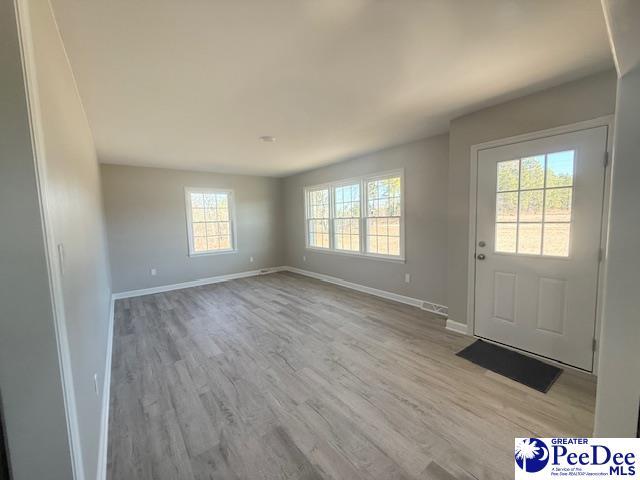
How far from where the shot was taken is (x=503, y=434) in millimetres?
1623

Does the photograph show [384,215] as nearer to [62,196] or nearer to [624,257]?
[624,257]

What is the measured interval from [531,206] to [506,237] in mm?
367

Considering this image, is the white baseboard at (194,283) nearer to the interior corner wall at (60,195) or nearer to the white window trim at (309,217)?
the white window trim at (309,217)

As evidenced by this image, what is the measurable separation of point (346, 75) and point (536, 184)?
81.3 inches

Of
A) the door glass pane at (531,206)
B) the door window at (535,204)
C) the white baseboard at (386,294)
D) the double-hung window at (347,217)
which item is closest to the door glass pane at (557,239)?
the door window at (535,204)

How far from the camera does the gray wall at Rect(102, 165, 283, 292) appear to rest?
4.63 m

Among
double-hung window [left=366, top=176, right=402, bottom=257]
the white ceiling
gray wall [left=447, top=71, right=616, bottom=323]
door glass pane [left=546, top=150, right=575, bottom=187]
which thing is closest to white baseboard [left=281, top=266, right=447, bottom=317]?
gray wall [left=447, top=71, right=616, bottom=323]

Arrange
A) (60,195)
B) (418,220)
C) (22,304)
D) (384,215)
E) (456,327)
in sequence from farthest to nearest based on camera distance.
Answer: (384,215), (418,220), (456,327), (60,195), (22,304)

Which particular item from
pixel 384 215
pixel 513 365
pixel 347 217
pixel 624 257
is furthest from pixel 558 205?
pixel 347 217

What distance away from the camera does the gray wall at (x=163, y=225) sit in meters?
4.63

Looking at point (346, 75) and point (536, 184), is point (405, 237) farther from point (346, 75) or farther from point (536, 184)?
point (346, 75)

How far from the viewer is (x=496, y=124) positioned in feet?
8.54

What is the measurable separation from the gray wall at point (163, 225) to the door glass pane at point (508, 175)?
5.11 metres


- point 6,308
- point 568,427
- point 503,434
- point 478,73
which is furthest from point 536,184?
point 6,308
